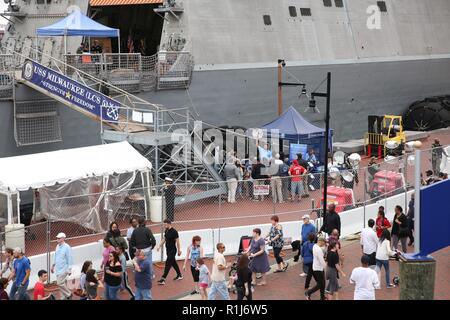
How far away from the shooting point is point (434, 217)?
39.0 feet

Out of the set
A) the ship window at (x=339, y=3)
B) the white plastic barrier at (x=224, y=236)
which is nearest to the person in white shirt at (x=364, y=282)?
the white plastic barrier at (x=224, y=236)

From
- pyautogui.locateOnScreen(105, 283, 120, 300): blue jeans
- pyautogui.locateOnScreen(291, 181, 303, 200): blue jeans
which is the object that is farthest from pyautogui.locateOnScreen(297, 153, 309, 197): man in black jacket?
pyautogui.locateOnScreen(105, 283, 120, 300): blue jeans

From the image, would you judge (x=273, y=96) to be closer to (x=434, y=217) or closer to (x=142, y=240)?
(x=142, y=240)

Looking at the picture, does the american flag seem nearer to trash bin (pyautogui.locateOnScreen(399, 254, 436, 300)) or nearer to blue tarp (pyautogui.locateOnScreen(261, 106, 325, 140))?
blue tarp (pyautogui.locateOnScreen(261, 106, 325, 140))

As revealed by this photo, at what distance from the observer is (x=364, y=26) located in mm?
32125

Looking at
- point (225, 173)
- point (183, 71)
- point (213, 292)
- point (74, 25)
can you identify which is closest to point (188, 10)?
point (183, 71)

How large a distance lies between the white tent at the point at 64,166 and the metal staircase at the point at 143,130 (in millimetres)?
1301

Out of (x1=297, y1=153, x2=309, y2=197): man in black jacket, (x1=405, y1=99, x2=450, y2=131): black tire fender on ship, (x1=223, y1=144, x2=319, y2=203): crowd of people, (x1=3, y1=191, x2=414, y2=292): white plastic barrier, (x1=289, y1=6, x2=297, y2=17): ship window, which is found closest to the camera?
(x1=3, y1=191, x2=414, y2=292): white plastic barrier

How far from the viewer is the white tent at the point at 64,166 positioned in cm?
1648

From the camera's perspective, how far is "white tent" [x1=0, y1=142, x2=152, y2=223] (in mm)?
16484

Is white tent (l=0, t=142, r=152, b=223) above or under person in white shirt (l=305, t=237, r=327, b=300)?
above

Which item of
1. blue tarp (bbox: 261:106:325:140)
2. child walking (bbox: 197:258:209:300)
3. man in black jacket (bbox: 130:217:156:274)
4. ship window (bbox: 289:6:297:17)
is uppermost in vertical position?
ship window (bbox: 289:6:297:17)

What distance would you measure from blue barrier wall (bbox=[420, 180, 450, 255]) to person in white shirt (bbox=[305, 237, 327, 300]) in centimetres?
202

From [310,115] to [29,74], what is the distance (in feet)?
41.4
